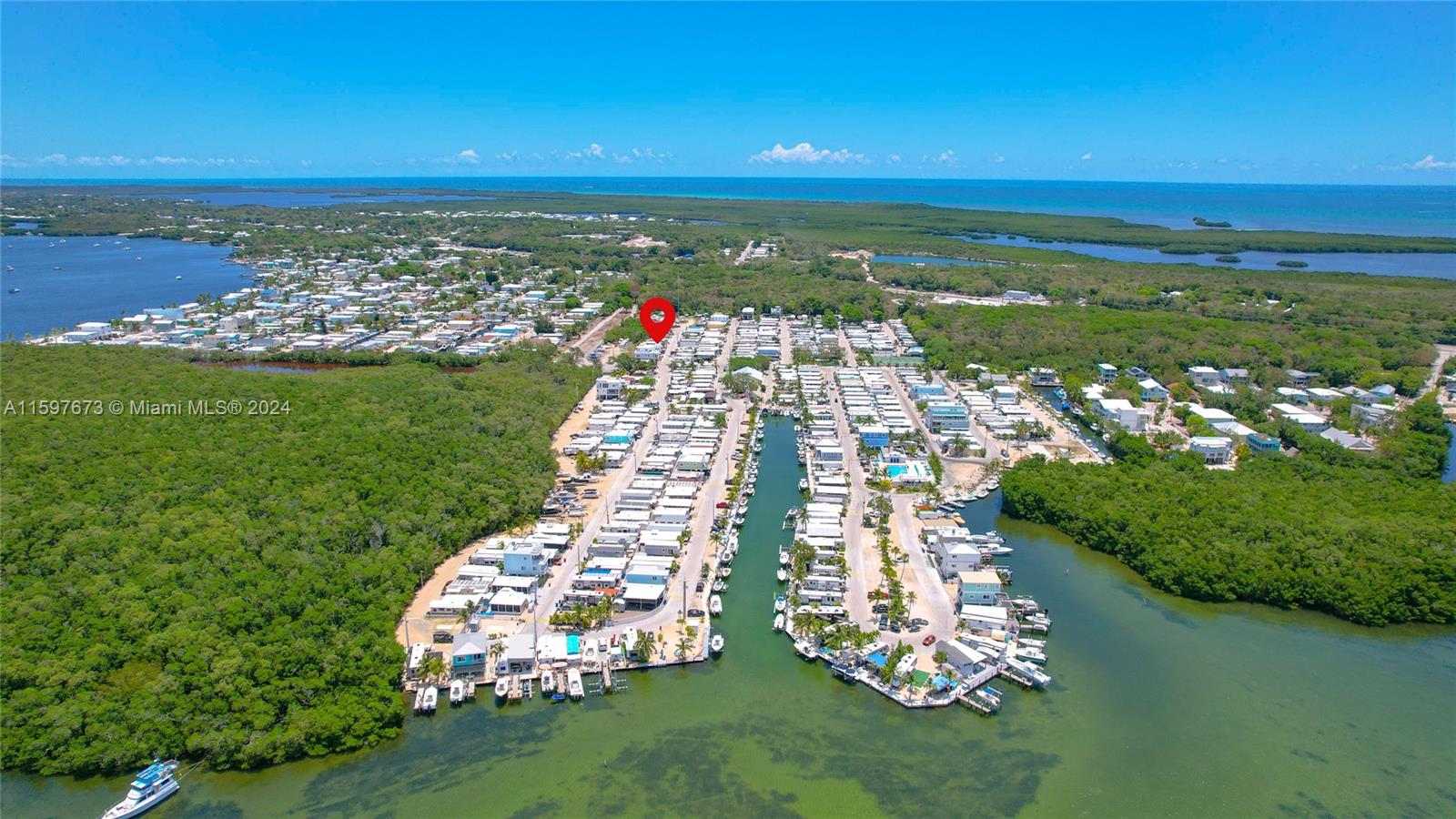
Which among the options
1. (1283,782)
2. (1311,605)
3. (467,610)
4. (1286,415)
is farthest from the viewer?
(1286,415)

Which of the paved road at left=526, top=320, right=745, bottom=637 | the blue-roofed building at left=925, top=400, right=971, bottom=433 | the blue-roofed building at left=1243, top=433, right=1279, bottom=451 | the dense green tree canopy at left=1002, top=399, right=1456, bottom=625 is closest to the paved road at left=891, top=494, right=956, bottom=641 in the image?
the dense green tree canopy at left=1002, top=399, right=1456, bottom=625

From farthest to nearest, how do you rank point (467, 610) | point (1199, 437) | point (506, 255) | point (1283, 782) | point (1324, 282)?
1. point (506, 255)
2. point (1324, 282)
3. point (1199, 437)
4. point (467, 610)
5. point (1283, 782)

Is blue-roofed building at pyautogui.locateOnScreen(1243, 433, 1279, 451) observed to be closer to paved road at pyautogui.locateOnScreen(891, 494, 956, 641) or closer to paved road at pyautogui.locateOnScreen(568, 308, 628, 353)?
paved road at pyautogui.locateOnScreen(891, 494, 956, 641)

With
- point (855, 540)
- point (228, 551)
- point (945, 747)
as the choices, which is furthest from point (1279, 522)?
point (228, 551)

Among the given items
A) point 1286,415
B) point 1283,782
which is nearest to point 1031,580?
point 1283,782

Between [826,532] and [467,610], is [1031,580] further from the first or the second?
[467,610]

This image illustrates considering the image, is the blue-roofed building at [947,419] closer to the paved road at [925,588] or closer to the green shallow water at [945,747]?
the paved road at [925,588]
